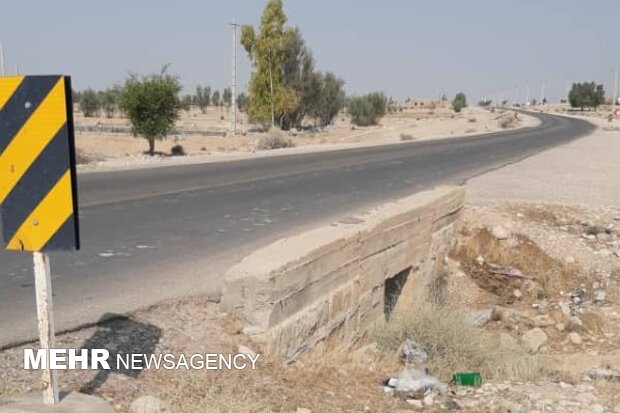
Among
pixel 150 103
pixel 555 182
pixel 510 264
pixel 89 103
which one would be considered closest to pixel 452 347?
pixel 510 264

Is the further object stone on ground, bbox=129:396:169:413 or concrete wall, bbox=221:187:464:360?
concrete wall, bbox=221:187:464:360

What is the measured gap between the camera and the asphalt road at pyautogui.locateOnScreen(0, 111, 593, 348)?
5691 mm

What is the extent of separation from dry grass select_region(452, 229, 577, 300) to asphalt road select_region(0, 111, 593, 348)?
2135 mm

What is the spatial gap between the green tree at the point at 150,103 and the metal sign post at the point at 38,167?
1096 inches

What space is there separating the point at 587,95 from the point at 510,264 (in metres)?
137

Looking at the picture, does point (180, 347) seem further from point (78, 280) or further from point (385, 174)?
point (385, 174)

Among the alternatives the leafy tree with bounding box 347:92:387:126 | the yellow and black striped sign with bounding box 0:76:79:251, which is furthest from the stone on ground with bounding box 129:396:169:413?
the leafy tree with bounding box 347:92:387:126

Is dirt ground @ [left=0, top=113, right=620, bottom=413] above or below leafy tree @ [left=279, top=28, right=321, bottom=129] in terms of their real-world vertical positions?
below

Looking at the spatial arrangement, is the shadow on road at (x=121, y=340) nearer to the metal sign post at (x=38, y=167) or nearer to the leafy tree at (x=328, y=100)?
the metal sign post at (x=38, y=167)

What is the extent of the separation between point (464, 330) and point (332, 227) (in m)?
1.72

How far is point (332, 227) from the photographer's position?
22.7 feet

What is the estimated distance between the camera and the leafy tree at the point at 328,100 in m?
64.1

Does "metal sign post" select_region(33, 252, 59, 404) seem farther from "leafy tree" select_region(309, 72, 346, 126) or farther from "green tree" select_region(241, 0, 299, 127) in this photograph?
"leafy tree" select_region(309, 72, 346, 126)

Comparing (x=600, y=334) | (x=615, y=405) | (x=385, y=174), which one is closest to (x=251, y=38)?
(x=385, y=174)
